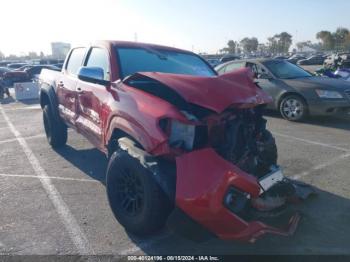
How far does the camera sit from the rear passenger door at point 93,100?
4453 mm

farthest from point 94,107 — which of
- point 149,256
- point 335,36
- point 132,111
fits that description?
point 335,36

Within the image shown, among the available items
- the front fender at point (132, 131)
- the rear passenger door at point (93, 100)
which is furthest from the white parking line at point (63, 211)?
the front fender at point (132, 131)

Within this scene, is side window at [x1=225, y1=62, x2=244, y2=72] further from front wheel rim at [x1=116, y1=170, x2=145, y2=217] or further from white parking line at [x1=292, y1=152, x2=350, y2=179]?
front wheel rim at [x1=116, y1=170, x2=145, y2=217]

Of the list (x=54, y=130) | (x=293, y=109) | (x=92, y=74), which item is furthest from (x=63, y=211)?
(x=293, y=109)

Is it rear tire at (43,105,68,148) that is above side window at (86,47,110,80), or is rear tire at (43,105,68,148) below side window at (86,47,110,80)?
below

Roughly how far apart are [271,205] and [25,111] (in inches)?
440

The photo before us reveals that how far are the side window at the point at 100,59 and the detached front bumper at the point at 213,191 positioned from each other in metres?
1.97

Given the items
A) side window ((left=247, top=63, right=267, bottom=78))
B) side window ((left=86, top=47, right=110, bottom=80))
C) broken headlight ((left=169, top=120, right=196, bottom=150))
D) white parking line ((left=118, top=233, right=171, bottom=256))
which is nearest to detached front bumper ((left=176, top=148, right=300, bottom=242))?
broken headlight ((left=169, top=120, right=196, bottom=150))

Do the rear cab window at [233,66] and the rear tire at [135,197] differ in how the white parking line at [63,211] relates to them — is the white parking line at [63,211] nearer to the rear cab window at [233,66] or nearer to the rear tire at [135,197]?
the rear tire at [135,197]

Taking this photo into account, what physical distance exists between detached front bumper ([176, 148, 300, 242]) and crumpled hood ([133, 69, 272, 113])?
50cm

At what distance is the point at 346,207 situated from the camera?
4180mm

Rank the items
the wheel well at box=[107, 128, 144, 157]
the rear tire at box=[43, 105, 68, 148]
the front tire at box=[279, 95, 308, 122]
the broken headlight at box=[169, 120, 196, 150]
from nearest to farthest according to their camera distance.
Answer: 1. the broken headlight at box=[169, 120, 196, 150]
2. the wheel well at box=[107, 128, 144, 157]
3. the rear tire at box=[43, 105, 68, 148]
4. the front tire at box=[279, 95, 308, 122]

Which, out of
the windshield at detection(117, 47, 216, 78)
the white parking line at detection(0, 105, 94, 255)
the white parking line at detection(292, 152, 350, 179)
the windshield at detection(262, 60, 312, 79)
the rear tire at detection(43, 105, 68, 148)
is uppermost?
the windshield at detection(117, 47, 216, 78)

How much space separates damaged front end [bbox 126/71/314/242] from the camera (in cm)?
289
